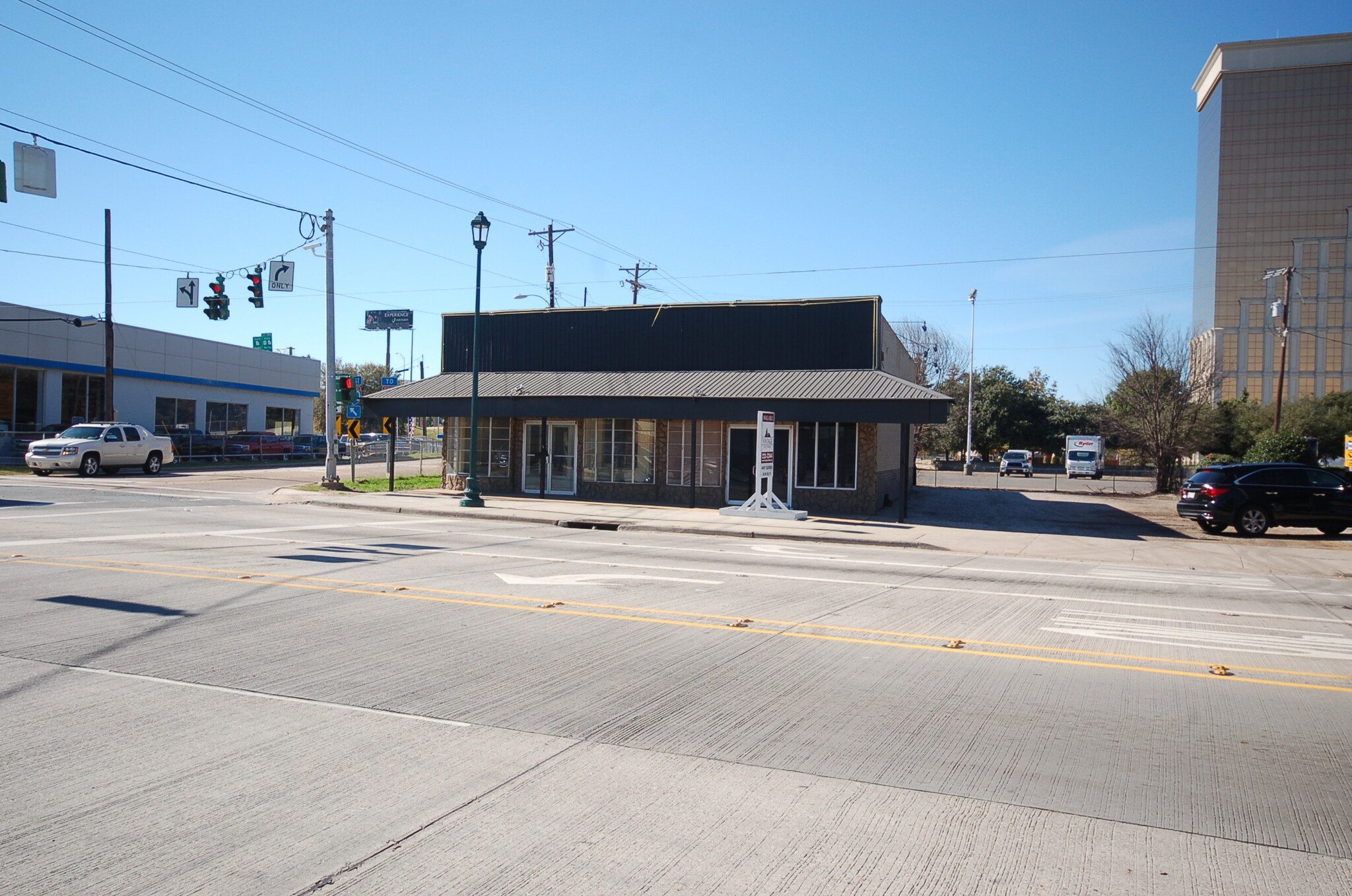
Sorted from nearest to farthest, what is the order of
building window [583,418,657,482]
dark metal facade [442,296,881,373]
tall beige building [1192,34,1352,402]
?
dark metal facade [442,296,881,373], building window [583,418,657,482], tall beige building [1192,34,1352,402]

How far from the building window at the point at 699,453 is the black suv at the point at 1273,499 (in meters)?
12.4

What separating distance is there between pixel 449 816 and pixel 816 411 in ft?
63.3

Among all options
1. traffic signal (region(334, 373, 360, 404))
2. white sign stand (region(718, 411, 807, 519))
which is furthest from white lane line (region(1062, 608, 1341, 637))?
traffic signal (region(334, 373, 360, 404))

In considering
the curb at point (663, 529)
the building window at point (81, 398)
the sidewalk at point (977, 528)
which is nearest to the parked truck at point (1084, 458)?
the sidewalk at point (977, 528)

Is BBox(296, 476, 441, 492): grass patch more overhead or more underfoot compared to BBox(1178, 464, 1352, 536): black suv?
more underfoot

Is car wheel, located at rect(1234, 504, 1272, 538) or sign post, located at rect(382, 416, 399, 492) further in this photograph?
sign post, located at rect(382, 416, 399, 492)

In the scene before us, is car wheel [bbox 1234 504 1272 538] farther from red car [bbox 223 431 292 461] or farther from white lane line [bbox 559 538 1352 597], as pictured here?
red car [bbox 223 431 292 461]

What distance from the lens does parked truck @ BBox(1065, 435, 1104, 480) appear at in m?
56.8

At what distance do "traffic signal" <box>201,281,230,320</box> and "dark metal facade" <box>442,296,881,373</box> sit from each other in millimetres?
6866

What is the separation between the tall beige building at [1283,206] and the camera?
103 meters

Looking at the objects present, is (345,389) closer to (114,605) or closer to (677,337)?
(677,337)

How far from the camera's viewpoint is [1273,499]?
21.6m

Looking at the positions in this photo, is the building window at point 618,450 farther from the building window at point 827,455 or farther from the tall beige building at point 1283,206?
the tall beige building at point 1283,206

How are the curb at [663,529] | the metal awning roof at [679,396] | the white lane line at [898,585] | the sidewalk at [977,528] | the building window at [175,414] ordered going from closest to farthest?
the white lane line at [898,585]
the sidewalk at [977,528]
the curb at [663,529]
the metal awning roof at [679,396]
the building window at [175,414]
